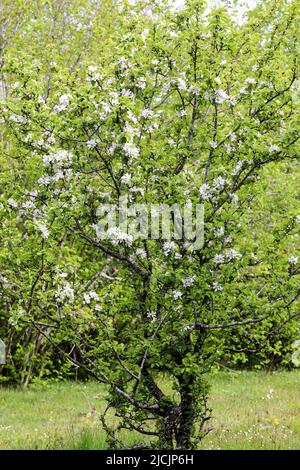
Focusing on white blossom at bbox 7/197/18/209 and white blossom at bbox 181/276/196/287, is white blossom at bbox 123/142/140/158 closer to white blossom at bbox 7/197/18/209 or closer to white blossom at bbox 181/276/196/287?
white blossom at bbox 181/276/196/287

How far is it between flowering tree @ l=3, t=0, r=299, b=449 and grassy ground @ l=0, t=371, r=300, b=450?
768 millimetres

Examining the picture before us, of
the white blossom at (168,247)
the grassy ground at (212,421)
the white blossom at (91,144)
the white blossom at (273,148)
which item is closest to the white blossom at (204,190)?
the white blossom at (168,247)

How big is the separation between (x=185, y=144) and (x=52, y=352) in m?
7.73

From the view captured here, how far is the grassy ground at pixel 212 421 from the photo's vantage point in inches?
253

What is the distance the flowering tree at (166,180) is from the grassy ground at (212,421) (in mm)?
768

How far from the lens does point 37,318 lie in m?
10.9

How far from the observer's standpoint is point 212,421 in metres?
7.84

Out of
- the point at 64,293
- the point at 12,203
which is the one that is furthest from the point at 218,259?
the point at 12,203

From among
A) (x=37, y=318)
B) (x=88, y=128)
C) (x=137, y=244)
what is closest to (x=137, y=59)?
(x=88, y=128)

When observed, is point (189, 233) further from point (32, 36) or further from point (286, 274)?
Result: point (32, 36)

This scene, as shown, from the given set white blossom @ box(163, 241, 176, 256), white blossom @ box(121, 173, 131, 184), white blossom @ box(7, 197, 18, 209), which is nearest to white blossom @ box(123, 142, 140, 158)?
white blossom @ box(121, 173, 131, 184)

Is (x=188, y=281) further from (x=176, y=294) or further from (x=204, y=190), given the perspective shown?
(x=204, y=190)

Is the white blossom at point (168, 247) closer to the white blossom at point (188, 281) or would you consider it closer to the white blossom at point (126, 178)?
the white blossom at point (188, 281)

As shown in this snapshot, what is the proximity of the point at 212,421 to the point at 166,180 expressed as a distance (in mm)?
3896
